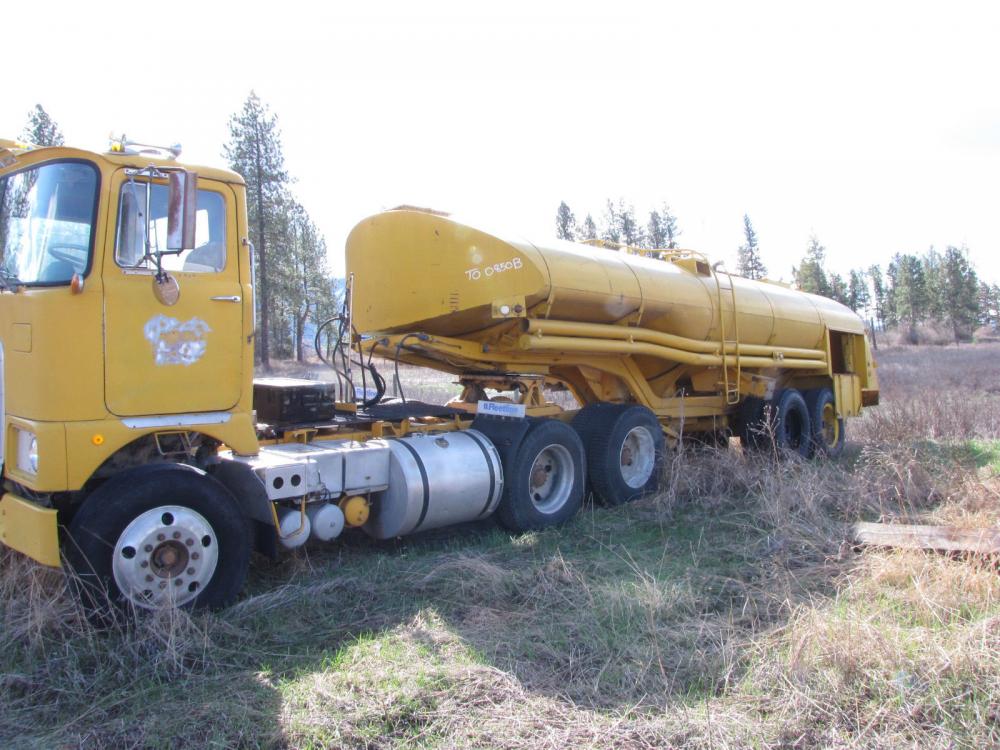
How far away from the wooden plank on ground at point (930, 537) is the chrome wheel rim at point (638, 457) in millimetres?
2637

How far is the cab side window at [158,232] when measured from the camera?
4750 mm

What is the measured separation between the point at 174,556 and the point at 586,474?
4.45 m

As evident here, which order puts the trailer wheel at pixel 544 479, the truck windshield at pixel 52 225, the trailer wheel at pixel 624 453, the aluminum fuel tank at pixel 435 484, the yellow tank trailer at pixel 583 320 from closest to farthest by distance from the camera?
the truck windshield at pixel 52 225
the aluminum fuel tank at pixel 435 484
the trailer wheel at pixel 544 479
the yellow tank trailer at pixel 583 320
the trailer wheel at pixel 624 453

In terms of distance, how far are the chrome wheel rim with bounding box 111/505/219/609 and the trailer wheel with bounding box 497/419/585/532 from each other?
292 cm

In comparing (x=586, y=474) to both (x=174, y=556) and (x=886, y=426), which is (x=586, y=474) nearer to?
(x=174, y=556)

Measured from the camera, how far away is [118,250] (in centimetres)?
473

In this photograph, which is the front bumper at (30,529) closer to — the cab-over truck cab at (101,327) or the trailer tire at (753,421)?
the cab-over truck cab at (101,327)

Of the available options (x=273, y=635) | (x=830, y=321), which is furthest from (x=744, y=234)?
(x=273, y=635)

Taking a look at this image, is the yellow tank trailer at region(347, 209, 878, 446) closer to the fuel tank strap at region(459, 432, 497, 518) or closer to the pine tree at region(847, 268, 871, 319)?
the fuel tank strap at region(459, 432, 497, 518)

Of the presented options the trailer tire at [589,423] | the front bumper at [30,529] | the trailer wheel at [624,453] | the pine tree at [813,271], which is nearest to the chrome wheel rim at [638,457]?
the trailer wheel at [624,453]

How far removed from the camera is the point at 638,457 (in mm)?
8812

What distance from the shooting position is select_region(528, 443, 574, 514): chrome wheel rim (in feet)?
25.0

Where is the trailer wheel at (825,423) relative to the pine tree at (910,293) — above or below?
below

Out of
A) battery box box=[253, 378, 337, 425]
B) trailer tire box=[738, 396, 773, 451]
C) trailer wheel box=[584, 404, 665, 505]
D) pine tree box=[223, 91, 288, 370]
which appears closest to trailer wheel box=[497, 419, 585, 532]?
trailer wheel box=[584, 404, 665, 505]
